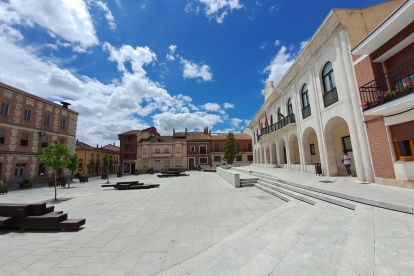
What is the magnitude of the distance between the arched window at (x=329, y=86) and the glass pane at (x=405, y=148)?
3.89 m

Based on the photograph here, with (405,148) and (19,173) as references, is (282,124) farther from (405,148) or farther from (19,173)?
(19,173)

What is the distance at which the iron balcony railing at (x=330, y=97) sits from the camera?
993cm

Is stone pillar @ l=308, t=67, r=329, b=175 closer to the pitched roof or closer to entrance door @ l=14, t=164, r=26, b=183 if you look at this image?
entrance door @ l=14, t=164, r=26, b=183

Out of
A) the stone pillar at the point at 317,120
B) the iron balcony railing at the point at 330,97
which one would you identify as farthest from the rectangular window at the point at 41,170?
the iron balcony railing at the point at 330,97

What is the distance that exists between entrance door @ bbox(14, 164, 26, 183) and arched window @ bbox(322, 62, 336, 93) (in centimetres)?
2915

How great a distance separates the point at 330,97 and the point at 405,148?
183 inches

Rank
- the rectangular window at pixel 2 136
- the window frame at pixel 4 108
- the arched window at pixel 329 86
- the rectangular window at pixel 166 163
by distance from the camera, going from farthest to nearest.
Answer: the rectangular window at pixel 166 163
the window frame at pixel 4 108
the rectangular window at pixel 2 136
the arched window at pixel 329 86

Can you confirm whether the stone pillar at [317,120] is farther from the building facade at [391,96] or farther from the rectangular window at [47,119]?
the rectangular window at [47,119]

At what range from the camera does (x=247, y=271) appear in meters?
2.43

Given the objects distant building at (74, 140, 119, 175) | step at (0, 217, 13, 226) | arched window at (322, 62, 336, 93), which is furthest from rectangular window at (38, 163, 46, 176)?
arched window at (322, 62, 336, 93)

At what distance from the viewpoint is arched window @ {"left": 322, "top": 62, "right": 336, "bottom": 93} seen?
10149 millimetres

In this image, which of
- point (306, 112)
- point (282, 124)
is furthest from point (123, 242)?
point (282, 124)

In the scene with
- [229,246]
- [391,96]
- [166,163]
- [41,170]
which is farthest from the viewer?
[166,163]

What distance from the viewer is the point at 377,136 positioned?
7379mm
